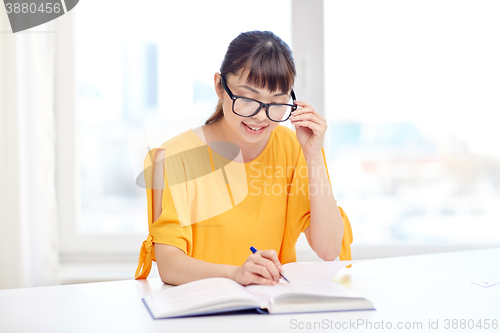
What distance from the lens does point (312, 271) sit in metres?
1.07

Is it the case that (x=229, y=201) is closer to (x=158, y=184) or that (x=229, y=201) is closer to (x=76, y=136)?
(x=158, y=184)

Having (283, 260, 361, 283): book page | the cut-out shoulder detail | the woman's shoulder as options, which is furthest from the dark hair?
(283, 260, 361, 283): book page

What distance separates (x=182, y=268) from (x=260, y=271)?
238 millimetres

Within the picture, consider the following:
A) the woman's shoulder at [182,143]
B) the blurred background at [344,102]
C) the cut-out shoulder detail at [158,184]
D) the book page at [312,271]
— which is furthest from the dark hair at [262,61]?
the blurred background at [344,102]

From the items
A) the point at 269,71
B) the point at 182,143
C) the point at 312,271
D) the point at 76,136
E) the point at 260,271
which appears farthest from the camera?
the point at 76,136

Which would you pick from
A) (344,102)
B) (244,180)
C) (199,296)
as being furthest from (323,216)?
(344,102)

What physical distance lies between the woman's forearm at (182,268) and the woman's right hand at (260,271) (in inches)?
2.5

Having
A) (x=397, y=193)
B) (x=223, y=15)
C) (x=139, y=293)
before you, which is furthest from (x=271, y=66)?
(x=397, y=193)

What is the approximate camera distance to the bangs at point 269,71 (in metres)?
1.24

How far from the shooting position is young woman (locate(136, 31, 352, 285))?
1.24 metres

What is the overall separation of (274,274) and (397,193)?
1443 mm

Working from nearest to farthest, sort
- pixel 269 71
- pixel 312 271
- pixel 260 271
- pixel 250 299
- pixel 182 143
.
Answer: pixel 250 299, pixel 260 271, pixel 312 271, pixel 269 71, pixel 182 143

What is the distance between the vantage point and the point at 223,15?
2.21 meters

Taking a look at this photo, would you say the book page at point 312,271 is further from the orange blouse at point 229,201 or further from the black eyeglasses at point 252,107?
the black eyeglasses at point 252,107
